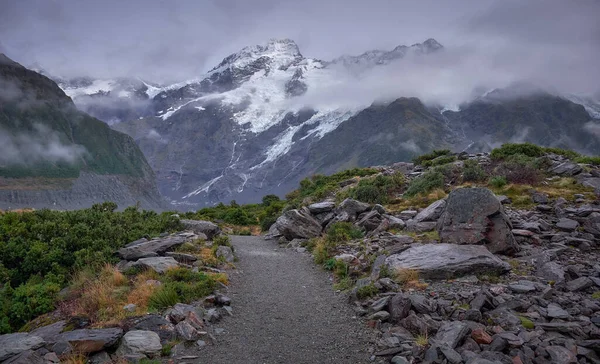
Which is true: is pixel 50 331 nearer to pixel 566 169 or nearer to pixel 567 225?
pixel 567 225

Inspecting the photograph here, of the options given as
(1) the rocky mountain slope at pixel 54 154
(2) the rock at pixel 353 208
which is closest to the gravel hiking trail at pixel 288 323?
(2) the rock at pixel 353 208

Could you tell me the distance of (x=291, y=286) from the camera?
12758mm

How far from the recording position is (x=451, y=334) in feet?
22.6

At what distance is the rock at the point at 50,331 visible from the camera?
7776mm

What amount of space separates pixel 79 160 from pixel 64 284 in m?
176

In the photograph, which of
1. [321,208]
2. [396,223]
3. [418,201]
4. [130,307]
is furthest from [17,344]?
[418,201]

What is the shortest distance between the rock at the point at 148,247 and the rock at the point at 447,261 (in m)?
8.91

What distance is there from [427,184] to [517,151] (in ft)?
28.7

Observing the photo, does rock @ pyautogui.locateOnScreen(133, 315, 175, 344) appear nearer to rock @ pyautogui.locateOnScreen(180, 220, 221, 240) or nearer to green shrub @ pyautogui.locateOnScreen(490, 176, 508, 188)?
rock @ pyautogui.locateOnScreen(180, 220, 221, 240)

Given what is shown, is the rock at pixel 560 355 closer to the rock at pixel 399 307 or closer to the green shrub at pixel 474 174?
the rock at pixel 399 307

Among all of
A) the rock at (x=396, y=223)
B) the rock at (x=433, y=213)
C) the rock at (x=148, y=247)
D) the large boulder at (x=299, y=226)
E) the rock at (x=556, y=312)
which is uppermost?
the rock at (x=148, y=247)

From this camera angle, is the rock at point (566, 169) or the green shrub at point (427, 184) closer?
the rock at point (566, 169)

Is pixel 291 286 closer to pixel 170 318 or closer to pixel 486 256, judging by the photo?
pixel 170 318

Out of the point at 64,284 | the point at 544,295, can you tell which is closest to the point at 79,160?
the point at 64,284
